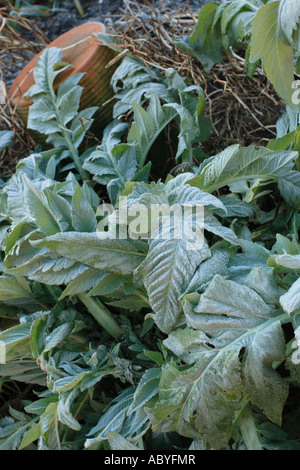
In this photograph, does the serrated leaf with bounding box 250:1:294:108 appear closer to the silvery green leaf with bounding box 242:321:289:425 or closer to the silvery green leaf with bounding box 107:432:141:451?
the silvery green leaf with bounding box 242:321:289:425

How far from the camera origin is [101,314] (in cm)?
80

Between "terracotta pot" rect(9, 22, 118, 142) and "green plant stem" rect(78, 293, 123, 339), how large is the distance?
1.58ft

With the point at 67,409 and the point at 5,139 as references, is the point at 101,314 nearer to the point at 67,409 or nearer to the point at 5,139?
the point at 67,409

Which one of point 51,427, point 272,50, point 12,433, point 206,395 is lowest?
point 12,433

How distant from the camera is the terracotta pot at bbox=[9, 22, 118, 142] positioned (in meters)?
1.08

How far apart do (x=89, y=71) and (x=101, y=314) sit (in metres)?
0.54

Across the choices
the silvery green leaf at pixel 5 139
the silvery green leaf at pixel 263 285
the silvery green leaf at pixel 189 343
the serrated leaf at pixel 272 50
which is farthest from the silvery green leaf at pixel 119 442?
the silvery green leaf at pixel 5 139

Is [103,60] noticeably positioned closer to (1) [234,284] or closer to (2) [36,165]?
(2) [36,165]

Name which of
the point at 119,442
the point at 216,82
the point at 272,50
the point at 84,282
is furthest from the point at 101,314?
the point at 216,82

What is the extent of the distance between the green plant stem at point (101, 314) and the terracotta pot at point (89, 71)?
48 centimetres

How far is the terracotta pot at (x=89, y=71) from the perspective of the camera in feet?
3.53

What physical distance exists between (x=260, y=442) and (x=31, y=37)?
1.32 m

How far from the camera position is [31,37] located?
1.54m

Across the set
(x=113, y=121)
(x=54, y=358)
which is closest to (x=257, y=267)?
(x=54, y=358)
